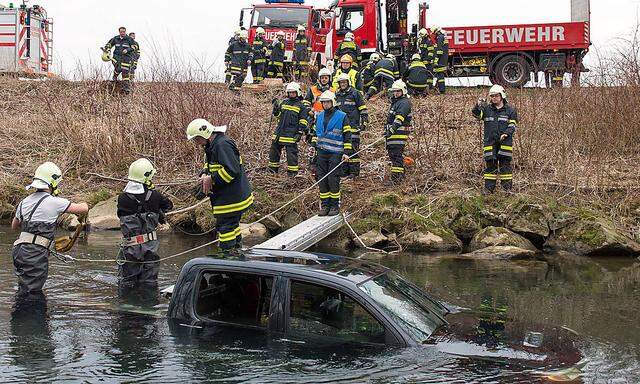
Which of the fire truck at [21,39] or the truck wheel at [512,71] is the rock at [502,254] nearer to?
the truck wheel at [512,71]

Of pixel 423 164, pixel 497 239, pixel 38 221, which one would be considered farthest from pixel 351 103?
pixel 38 221

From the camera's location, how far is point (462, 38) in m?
23.6

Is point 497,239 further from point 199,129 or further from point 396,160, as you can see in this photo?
point 199,129

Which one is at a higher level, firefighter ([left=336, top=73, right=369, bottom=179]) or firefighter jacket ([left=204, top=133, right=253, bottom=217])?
firefighter ([left=336, top=73, right=369, bottom=179])

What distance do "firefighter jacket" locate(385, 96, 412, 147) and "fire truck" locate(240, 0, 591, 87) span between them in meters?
8.56

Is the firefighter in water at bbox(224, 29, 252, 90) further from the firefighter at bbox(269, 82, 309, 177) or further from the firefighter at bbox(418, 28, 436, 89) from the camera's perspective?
the firefighter at bbox(269, 82, 309, 177)

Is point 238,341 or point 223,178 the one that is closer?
point 238,341

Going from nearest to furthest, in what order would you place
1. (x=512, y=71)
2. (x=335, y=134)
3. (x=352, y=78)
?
(x=335, y=134) → (x=352, y=78) → (x=512, y=71)

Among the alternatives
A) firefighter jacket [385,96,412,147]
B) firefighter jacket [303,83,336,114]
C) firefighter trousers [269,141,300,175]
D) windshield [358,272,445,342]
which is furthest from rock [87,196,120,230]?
windshield [358,272,445,342]

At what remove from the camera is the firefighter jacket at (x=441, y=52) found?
69.9ft

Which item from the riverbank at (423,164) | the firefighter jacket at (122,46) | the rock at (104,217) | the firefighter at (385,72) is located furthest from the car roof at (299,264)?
the firefighter jacket at (122,46)

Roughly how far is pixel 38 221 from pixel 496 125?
27.7 feet

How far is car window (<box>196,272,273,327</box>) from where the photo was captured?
634 centimetres

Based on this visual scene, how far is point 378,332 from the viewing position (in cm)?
603
